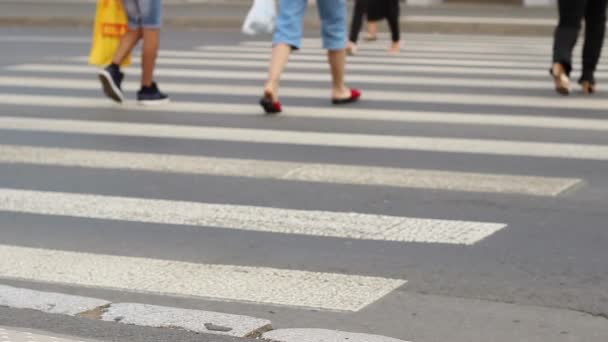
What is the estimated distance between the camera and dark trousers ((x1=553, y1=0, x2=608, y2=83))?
9906 millimetres

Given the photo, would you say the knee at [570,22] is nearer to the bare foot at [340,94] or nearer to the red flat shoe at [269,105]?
the bare foot at [340,94]

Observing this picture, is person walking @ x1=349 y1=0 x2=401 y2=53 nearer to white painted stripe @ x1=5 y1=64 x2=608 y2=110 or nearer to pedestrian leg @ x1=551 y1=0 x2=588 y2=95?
white painted stripe @ x1=5 y1=64 x2=608 y2=110

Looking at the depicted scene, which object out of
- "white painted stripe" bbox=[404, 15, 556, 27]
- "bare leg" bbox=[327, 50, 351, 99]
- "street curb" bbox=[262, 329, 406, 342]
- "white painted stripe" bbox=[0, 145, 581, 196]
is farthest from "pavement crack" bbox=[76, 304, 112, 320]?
"white painted stripe" bbox=[404, 15, 556, 27]

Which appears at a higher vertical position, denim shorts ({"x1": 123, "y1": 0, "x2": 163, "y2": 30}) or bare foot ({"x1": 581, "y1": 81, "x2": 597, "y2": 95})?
denim shorts ({"x1": 123, "y1": 0, "x2": 163, "y2": 30})

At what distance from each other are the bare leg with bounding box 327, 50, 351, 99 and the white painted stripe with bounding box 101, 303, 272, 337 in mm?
5266

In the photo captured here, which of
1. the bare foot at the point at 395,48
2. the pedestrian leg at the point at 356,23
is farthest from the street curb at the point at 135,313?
the bare foot at the point at 395,48

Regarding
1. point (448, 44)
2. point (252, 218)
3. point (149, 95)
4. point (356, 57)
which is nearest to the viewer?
point (252, 218)

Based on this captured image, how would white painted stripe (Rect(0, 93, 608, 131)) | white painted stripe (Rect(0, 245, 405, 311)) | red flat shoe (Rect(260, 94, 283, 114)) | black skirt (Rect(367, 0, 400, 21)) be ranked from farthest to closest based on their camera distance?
black skirt (Rect(367, 0, 400, 21)) < red flat shoe (Rect(260, 94, 283, 114)) < white painted stripe (Rect(0, 93, 608, 131)) < white painted stripe (Rect(0, 245, 405, 311))

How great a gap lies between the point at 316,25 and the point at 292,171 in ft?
45.0

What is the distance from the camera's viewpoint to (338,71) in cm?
955

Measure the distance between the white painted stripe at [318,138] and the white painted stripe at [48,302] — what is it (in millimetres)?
3385

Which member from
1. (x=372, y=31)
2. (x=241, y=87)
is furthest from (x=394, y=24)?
(x=241, y=87)

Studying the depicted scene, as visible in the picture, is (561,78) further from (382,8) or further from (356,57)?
(382,8)

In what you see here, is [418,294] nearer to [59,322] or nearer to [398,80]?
[59,322]
